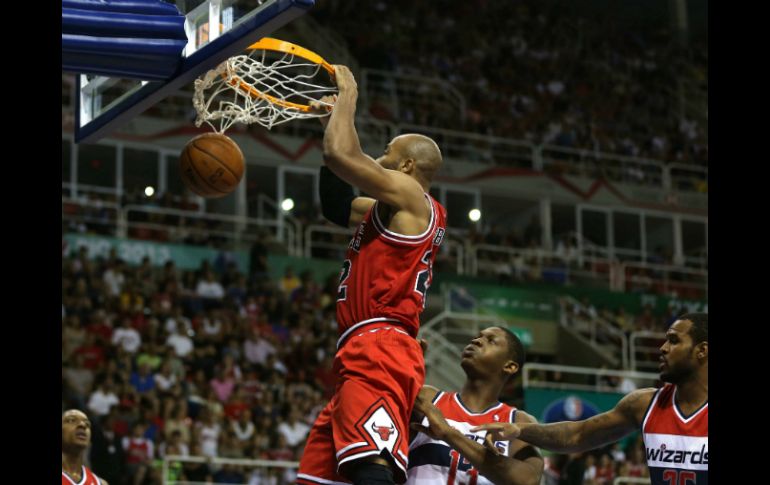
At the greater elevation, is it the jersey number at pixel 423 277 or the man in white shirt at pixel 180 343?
the jersey number at pixel 423 277

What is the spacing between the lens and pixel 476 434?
625 centimetres

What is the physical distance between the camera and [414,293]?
5.60m

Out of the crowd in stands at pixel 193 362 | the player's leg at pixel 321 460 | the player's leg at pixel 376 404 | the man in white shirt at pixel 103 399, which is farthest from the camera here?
the man in white shirt at pixel 103 399

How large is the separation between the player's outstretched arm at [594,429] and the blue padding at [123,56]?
7.79 ft

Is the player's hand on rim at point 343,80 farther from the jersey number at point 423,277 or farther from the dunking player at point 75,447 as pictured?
the dunking player at point 75,447

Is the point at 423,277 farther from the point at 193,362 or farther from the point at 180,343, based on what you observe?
the point at 180,343

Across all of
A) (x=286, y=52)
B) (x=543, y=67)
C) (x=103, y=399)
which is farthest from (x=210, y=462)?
(x=543, y=67)

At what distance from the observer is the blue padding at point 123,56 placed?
A: 5.47 metres

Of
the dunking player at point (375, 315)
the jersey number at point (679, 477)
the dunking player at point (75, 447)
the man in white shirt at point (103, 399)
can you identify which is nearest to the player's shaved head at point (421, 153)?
the dunking player at point (375, 315)

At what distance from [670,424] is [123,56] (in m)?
3.02

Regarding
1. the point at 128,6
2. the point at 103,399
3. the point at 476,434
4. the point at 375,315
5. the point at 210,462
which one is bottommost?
the point at 210,462

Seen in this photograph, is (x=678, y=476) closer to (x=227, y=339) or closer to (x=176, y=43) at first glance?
(x=176, y=43)
